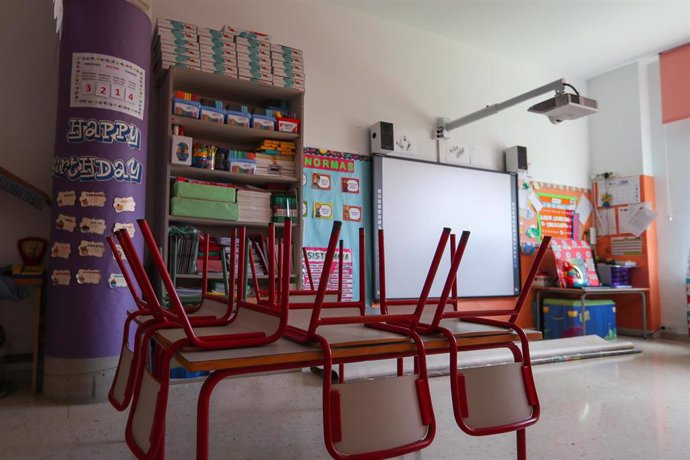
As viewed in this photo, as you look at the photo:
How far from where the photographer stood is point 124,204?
2.78 metres

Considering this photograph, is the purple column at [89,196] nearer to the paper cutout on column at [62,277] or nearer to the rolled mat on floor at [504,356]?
the paper cutout on column at [62,277]

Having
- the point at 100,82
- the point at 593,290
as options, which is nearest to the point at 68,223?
the point at 100,82

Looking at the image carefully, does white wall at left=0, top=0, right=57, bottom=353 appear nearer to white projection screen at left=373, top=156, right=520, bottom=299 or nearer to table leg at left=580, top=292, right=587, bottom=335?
white projection screen at left=373, top=156, right=520, bottom=299

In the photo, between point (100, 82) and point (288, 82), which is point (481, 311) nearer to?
point (100, 82)

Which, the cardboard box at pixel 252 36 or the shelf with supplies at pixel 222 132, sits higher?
the cardboard box at pixel 252 36

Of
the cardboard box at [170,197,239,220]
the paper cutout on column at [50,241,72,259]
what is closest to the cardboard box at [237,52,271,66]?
the cardboard box at [170,197,239,220]

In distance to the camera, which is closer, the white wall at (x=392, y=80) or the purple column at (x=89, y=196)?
the purple column at (x=89, y=196)

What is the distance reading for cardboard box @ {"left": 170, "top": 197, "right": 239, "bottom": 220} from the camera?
3.12 m

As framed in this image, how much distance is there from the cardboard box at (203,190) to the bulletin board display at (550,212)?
350cm

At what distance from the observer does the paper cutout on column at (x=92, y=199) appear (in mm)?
2680

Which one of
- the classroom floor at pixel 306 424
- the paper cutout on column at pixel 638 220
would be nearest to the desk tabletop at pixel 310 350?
the classroom floor at pixel 306 424

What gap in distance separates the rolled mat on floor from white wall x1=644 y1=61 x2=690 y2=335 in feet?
4.98

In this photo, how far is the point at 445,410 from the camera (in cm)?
252

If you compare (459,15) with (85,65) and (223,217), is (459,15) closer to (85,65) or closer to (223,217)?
(223,217)
